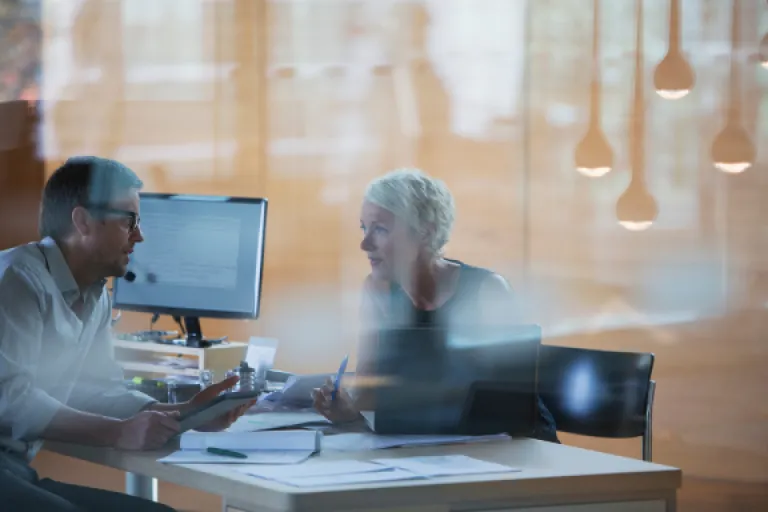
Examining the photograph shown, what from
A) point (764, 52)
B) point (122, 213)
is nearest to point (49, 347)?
point (122, 213)

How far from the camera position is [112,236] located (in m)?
2.44

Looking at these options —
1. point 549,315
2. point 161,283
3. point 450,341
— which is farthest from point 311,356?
point 450,341

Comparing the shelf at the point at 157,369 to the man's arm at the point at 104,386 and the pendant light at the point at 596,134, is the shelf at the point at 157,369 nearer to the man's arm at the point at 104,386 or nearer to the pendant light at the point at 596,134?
the man's arm at the point at 104,386

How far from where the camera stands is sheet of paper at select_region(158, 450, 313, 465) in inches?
79.0

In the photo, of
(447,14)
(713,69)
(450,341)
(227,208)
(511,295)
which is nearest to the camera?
(450,341)

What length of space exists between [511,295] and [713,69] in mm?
1785

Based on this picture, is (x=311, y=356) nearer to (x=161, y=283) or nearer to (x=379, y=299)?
(x=161, y=283)

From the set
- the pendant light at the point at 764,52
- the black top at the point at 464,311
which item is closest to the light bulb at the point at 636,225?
the pendant light at the point at 764,52

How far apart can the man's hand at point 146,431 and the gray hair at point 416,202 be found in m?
0.98

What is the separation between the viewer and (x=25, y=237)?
4.64 m

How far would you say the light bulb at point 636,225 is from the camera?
4.28m

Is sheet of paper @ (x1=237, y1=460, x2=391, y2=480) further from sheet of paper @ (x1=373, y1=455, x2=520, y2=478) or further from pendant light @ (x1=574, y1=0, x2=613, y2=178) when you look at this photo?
pendant light @ (x1=574, y1=0, x2=613, y2=178)

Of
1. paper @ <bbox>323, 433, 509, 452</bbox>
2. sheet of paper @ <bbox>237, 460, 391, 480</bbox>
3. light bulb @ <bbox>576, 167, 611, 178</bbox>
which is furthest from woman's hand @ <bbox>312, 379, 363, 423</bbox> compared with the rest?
light bulb @ <bbox>576, 167, 611, 178</bbox>

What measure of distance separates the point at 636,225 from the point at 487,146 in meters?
0.67
